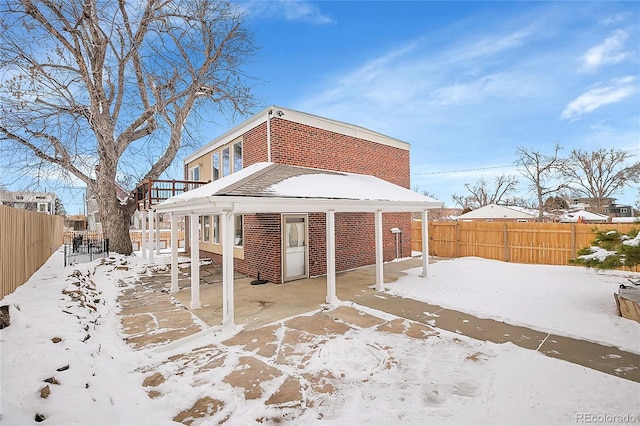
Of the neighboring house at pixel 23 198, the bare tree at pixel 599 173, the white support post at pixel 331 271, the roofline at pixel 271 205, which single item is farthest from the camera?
the bare tree at pixel 599 173

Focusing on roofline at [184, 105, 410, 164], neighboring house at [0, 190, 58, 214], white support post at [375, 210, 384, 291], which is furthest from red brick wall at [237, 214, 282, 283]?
neighboring house at [0, 190, 58, 214]

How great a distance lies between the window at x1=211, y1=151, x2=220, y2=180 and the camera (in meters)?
13.1

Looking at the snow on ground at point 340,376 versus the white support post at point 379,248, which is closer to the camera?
the snow on ground at point 340,376

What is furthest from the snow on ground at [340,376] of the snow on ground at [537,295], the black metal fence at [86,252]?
the black metal fence at [86,252]

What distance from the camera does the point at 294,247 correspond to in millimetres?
9523

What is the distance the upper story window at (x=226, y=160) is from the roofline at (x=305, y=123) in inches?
10.0

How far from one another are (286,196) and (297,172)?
102 inches

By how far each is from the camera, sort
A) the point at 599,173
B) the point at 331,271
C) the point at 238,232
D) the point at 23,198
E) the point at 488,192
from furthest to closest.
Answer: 1. the point at 488,192
2. the point at 599,173
3. the point at 23,198
4. the point at 238,232
5. the point at 331,271

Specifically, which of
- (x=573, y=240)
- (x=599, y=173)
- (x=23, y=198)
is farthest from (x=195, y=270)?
(x=599, y=173)

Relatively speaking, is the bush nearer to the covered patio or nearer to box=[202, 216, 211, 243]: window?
the covered patio

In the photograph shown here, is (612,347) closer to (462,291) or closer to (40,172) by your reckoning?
(462,291)

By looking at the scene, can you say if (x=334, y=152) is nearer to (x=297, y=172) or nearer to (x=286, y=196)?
(x=297, y=172)

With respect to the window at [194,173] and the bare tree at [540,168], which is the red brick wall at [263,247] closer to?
the window at [194,173]

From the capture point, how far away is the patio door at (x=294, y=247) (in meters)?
9.16
